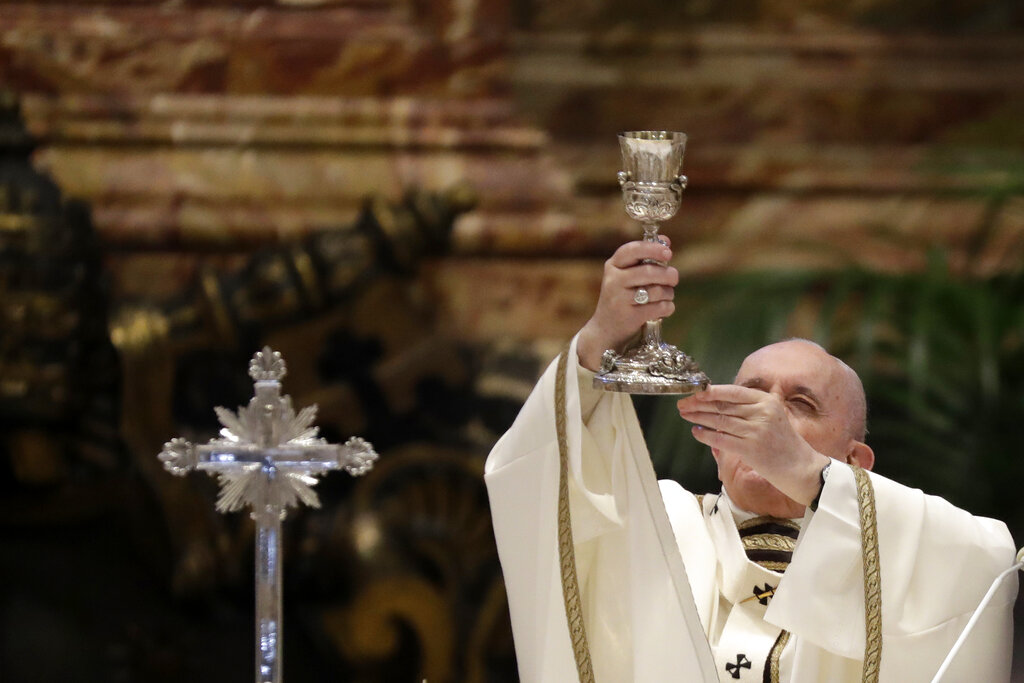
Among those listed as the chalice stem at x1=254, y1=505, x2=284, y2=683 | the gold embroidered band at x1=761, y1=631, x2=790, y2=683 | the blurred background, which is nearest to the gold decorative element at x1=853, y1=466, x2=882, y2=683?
the gold embroidered band at x1=761, y1=631, x2=790, y2=683

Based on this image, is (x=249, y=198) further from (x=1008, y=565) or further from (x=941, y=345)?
(x=1008, y=565)

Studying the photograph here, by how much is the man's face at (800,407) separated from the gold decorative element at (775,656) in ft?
0.93

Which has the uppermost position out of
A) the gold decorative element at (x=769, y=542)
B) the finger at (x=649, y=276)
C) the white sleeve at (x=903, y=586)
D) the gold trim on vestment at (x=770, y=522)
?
the finger at (x=649, y=276)

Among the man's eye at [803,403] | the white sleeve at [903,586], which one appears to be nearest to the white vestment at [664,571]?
the white sleeve at [903,586]

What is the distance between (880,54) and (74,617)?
308cm

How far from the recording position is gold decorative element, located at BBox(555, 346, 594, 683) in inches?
104

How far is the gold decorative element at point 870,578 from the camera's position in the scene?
258cm

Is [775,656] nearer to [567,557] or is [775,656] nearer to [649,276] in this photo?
[567,557]

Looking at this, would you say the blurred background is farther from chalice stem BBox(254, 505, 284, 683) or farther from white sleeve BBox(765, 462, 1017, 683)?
chalice stem BBox(254, 505, 284, 683)

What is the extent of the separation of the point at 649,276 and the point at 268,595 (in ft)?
2.66

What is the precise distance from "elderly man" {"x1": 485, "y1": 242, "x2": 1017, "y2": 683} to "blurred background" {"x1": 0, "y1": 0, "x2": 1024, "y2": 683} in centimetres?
165

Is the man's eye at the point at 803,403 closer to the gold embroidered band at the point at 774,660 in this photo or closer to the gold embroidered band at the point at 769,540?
the gold embroidered band at the point at 769,540

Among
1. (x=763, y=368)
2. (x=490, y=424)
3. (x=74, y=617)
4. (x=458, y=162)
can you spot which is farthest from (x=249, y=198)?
(x=763, y=368)

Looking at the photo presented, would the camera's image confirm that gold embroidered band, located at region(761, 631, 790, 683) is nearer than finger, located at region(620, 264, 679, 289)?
No
